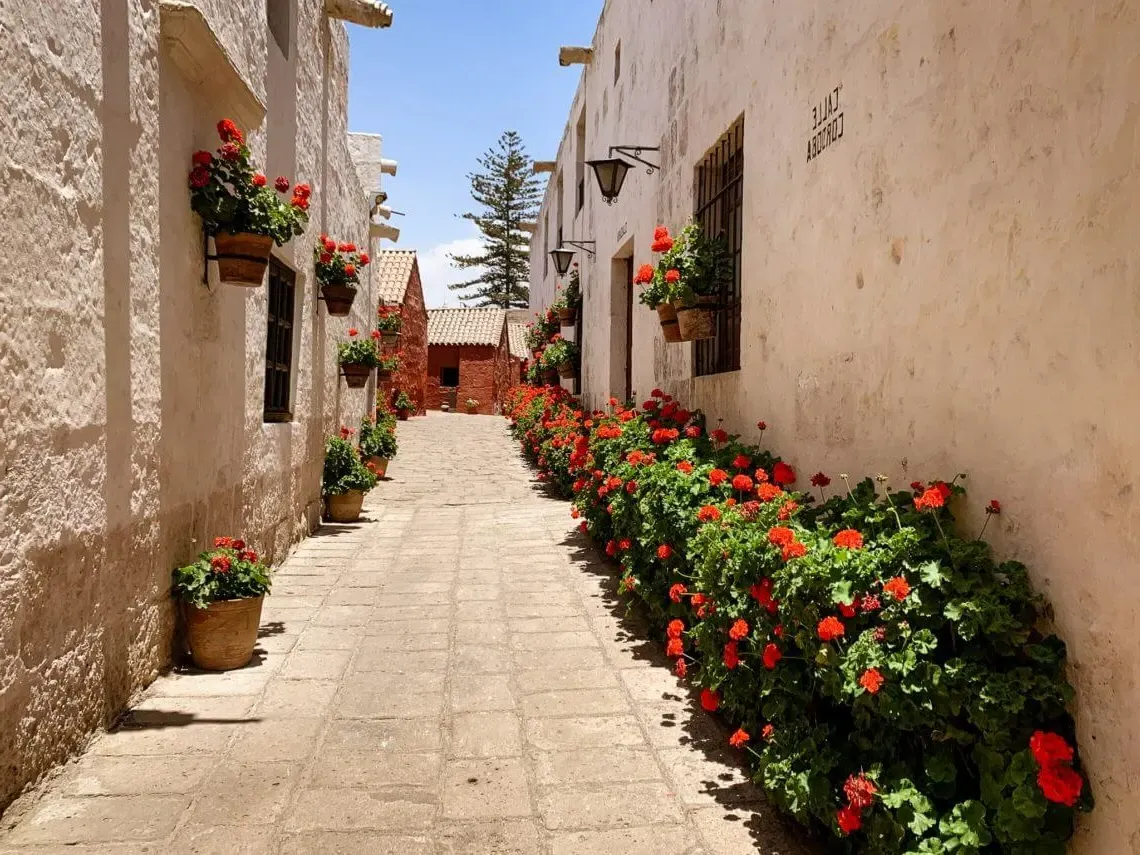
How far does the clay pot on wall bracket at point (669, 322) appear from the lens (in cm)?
560

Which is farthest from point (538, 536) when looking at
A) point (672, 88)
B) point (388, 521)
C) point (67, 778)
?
point (67, 778)

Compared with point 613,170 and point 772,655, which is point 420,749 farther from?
point 613,170

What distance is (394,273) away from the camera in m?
18.8

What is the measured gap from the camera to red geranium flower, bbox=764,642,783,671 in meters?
2.57

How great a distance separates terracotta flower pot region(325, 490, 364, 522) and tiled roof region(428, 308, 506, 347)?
60.3 ft

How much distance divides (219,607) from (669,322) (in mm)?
3446

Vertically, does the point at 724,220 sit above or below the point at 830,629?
above

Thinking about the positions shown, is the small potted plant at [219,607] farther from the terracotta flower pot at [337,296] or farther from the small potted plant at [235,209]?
the terracotta flower pot at [337,296]

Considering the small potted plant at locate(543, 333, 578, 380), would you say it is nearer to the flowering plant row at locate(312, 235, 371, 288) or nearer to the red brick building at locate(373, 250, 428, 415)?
the red brick building at locate(373, 250, 428, 415)

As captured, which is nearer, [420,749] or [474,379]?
[420,749]

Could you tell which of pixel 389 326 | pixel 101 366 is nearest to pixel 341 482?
pixel 101 366

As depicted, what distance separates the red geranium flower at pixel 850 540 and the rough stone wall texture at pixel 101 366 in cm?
259

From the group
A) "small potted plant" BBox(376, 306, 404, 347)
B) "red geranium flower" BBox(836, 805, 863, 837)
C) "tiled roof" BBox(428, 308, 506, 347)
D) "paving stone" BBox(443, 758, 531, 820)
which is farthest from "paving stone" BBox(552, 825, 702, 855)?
"tiled roof" BBox(428, 308, 506, 347)

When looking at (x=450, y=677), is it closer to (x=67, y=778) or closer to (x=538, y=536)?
(x=67, y=778)
